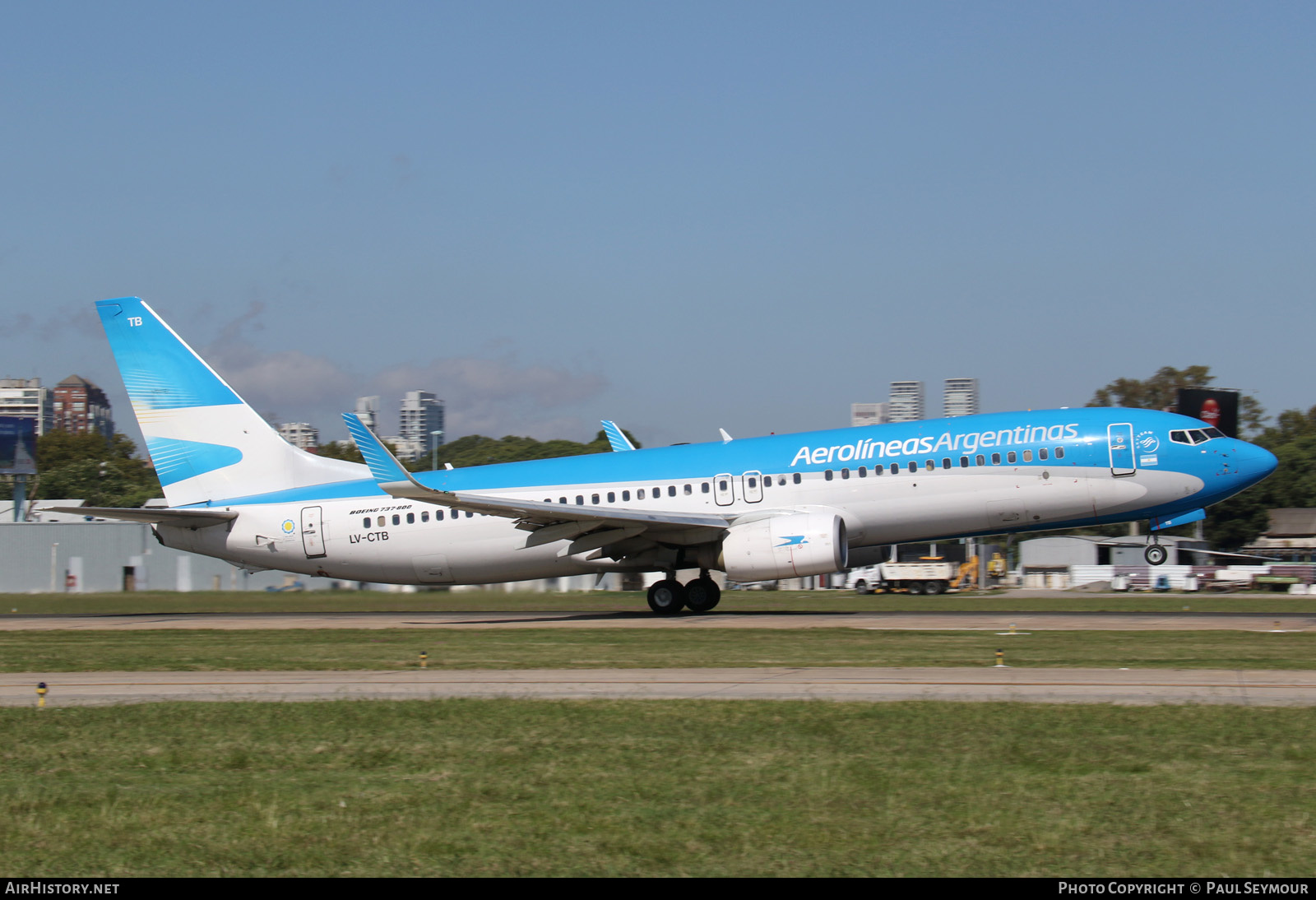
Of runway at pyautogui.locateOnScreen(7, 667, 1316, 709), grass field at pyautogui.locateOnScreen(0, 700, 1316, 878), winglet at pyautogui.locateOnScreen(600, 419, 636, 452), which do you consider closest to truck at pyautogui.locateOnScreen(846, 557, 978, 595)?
winglet at pyautogui.locateOnScreen(600, 419, 636, 452)

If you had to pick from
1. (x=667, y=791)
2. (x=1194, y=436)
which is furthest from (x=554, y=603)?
(x=667, y=791)

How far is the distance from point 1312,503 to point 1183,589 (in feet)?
152

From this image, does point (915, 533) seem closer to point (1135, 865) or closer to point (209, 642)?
point (209, 642)

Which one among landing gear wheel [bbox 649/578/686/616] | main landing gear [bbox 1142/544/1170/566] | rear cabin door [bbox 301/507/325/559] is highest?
rear cabin door [bbox 301/507/325/559]

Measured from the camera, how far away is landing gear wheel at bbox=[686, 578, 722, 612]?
31.0 metres

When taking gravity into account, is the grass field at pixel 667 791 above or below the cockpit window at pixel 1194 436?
below

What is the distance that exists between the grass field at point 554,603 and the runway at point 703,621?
6.31 feet

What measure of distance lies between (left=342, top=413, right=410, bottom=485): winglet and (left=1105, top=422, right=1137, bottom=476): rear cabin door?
16.2 metres

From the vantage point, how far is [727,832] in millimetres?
8203

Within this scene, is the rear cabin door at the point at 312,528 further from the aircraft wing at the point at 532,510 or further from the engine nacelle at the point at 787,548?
the engine nacelle at the point at 787,548

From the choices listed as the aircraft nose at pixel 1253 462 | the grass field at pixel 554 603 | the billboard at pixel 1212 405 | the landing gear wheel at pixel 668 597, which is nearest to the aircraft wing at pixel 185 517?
the grass field at pixel 554 603

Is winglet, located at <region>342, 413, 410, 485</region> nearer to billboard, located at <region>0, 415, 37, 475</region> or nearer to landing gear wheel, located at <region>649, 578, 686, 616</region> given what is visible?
landing gear wheel, located at <region>649, 578, 686, 616</region>

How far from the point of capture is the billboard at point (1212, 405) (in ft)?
279

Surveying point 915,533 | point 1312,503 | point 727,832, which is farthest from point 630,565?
point 1312,503
